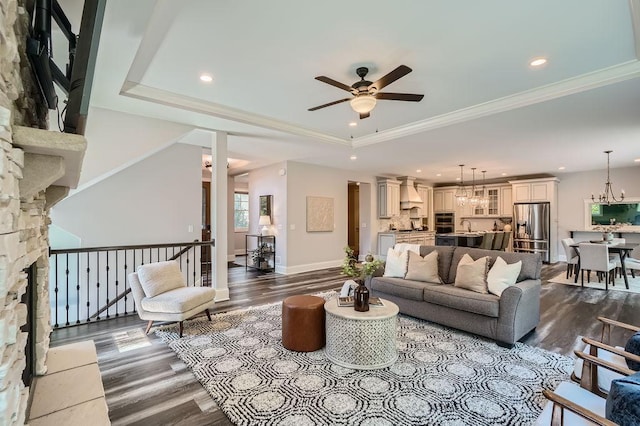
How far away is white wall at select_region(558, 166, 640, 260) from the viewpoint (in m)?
8.28

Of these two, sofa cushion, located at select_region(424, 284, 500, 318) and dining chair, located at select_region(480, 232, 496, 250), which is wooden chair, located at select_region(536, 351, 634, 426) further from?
dining chair, located at select_region(480, 232, 496, 250)

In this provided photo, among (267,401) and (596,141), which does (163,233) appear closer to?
(267,401)

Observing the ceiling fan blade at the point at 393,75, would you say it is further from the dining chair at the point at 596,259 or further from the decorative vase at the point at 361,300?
the dining chair at the point at 596,259

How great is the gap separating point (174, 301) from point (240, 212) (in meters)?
7.37

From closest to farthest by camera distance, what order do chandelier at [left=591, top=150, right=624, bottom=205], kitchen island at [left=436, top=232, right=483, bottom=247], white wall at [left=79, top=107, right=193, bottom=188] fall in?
white wall at [left=79, top=107, right=193, bottom=188] → kitchen island at [left=436, top=232, right=483, bottom=247] → chandelier at [left=591, top=150, right=624, bottom=205]

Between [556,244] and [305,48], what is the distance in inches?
409

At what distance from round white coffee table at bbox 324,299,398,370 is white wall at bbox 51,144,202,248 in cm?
384

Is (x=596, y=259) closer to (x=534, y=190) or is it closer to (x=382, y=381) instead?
(x=534, y=190)

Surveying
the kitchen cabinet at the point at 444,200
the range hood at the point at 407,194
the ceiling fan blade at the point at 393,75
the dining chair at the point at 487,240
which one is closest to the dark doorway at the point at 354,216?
the range hood at the point at 407,194

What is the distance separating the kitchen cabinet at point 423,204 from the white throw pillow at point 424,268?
6.60m

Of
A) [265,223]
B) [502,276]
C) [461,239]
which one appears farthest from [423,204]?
[502,276]

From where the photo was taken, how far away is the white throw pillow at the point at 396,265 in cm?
432

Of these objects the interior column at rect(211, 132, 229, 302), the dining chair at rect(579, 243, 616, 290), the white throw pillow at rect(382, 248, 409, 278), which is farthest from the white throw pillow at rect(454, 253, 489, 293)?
the dining chair at rect(579, 243, 616, 290)

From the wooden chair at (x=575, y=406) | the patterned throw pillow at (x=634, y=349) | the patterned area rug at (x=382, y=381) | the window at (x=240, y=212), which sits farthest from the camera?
the window at (x=240, y=212)
